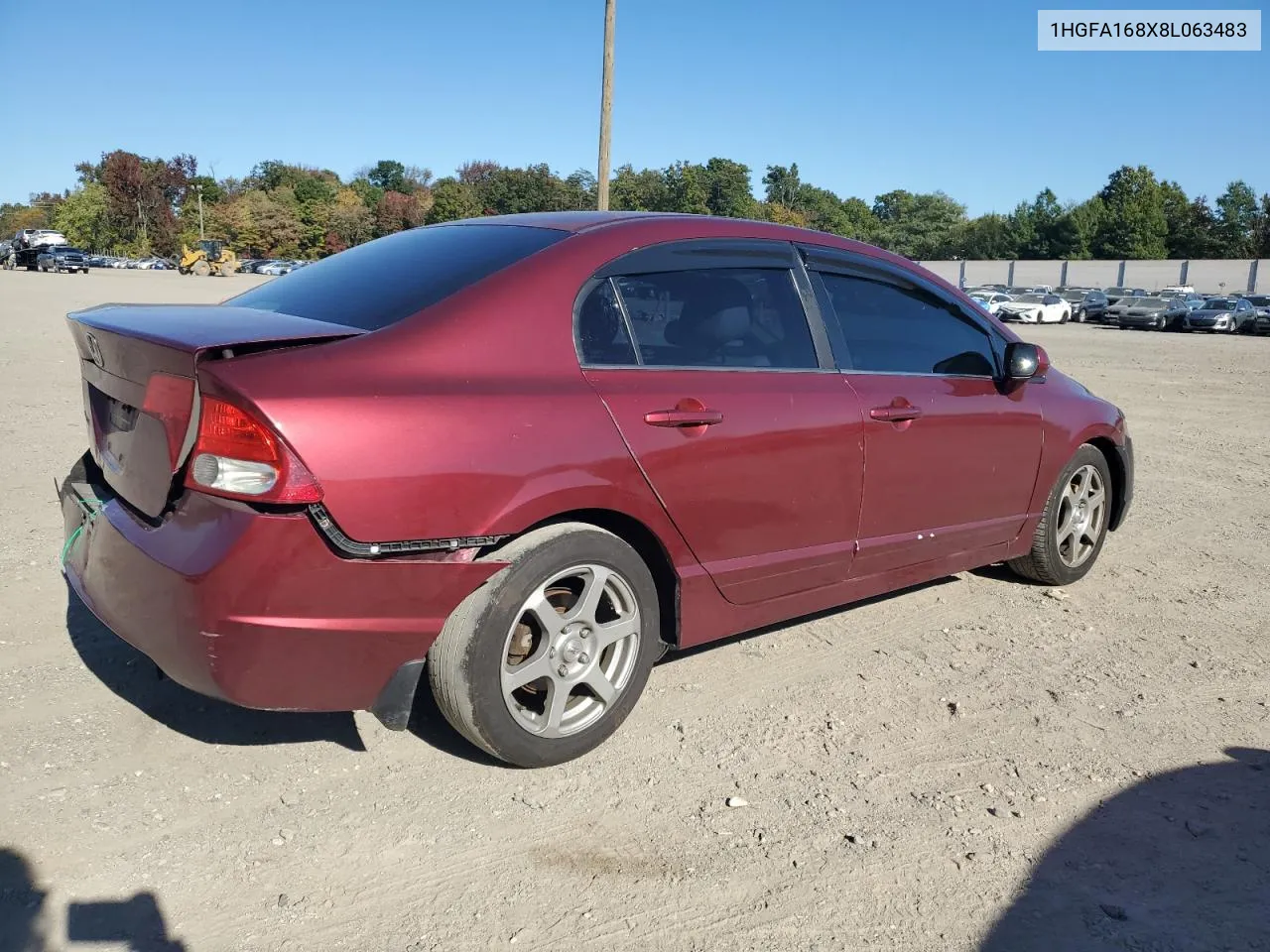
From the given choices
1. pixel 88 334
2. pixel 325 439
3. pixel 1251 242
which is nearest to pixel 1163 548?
pixel 325 439

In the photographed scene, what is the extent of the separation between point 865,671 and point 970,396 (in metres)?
1.26

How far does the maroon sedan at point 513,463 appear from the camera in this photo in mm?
2604

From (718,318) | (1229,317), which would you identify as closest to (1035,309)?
(1229,317)

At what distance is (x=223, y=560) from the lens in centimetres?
255

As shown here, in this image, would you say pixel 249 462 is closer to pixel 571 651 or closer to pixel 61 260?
pixel 571 651

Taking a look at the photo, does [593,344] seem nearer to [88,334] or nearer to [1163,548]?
[88,334]

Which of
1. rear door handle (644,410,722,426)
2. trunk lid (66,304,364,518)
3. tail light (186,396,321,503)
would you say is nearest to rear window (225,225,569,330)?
trunk lid (66,304,364,518)

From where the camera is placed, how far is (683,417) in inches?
128

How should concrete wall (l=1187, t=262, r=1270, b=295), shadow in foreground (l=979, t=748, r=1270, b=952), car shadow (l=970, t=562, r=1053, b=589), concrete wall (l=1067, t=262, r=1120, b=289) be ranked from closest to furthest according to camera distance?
shadow in foreground (l=979, t=748, r=1270, b=952) < car shadow (l=970, t=562, r=1053, b=589) < concrete wall (l=1187, t=262, r=1270, b=295) < concrete wall (l=1067, t=262, r=1120, b=289)

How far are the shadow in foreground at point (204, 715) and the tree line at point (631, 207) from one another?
220 ft

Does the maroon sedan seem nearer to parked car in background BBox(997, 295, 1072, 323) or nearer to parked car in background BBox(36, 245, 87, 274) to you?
parked car in background BBox(997, 295, 1072, 323)

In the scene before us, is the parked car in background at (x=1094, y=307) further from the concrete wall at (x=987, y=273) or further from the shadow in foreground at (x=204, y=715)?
the shadow in foreground at (x=204, y=715)

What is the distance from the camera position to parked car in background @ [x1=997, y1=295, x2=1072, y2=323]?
42.3 metres

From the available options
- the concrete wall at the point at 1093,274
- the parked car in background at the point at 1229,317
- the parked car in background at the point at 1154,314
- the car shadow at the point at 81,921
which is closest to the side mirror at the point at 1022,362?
the car shadow at the point at 81,921
